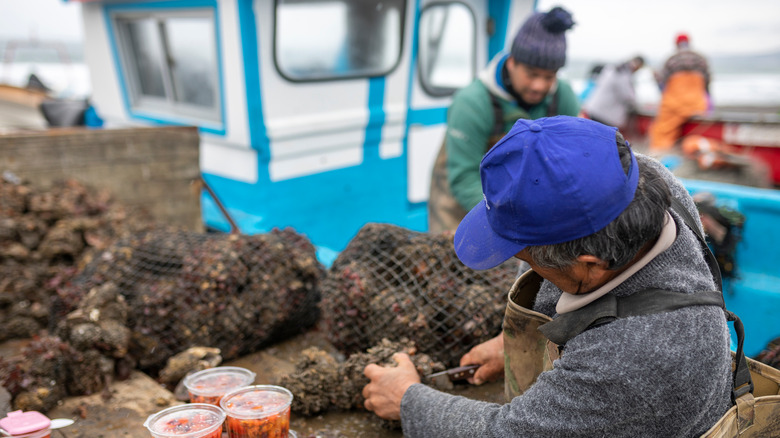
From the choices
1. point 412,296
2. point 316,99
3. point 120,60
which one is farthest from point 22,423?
point 120,60

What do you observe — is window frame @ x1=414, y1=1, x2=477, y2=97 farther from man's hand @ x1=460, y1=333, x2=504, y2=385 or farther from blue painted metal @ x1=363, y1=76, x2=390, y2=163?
man's hand @ x1=460, y1=333, x2=504, y2=385

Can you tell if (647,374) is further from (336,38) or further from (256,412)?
(336,38)

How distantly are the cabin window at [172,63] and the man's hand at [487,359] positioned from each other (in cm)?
370

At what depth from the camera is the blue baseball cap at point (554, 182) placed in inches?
52.8

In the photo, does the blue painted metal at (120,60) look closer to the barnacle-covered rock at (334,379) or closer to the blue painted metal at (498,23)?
the barnacle-covered rock at (334,379)

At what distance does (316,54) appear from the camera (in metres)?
5.27

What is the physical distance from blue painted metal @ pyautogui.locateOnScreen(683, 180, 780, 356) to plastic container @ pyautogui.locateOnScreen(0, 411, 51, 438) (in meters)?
4.32

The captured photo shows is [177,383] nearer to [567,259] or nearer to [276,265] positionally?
[276,265]

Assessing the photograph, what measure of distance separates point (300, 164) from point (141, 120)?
7.89 ft

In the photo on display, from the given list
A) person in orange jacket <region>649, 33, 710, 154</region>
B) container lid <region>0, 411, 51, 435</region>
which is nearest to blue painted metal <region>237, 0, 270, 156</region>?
container lid <region>0, 411, 51, 435</region>

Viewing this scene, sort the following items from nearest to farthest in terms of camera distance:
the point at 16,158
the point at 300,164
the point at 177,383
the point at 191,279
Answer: the point at 177,383
the point at 191,279
the point at 16,158
the point at 300,164

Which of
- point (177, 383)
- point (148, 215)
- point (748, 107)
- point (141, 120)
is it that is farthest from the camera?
point (748, 107)

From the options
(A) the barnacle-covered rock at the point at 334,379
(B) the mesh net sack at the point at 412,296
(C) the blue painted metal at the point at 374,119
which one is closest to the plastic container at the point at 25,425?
(A) the barnacle-covered rock at the point at 334,379

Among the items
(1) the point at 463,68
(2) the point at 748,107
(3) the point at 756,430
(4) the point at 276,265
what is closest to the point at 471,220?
(3) the point at 756,430
